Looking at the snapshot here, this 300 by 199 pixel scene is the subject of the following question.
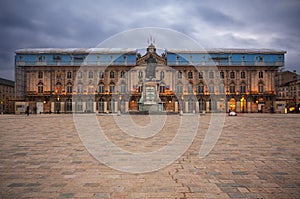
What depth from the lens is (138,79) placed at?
174 ft

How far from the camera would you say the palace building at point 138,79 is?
52.5 metres

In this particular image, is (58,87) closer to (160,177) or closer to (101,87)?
(101,87)

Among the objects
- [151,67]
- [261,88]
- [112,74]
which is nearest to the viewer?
[151,67]

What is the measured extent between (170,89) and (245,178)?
48.6 m

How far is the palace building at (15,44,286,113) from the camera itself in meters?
52.5

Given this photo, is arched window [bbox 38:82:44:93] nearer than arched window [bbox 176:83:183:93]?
Yes

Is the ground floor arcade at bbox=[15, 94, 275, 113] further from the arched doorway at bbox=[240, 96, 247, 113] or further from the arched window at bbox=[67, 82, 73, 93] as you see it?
the arched window at bbox=[67, 82, 73, 93]

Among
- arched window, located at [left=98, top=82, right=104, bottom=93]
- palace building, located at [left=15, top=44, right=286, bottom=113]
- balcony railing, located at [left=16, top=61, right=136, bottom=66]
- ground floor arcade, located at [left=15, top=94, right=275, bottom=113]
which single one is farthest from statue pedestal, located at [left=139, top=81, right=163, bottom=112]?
arched window, located at [left=98, top=82, right=104, bottom=93]

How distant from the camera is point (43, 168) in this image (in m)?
5.23

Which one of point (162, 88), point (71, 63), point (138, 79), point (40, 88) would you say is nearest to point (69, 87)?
point (71, 63)

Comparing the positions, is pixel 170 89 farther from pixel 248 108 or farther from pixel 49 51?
pixel 49 51

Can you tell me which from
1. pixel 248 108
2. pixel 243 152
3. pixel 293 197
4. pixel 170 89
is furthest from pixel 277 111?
pixel 293 197

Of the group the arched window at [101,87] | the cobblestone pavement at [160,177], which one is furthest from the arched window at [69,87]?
the cobblestone pavement at [160,177]

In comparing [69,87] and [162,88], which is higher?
[69,87]
